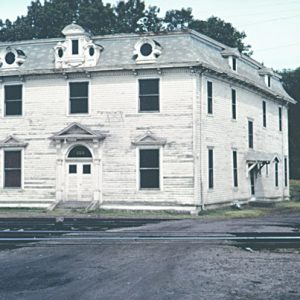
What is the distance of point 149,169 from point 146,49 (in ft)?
19.7

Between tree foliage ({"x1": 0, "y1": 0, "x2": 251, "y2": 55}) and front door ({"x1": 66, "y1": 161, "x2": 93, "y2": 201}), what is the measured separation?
102 feet

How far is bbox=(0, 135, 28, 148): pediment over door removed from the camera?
26781 millimetres

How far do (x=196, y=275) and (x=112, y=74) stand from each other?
1817cm

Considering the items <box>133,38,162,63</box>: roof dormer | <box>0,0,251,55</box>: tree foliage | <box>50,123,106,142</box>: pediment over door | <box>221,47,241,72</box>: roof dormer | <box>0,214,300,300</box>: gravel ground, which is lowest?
<box>0,214,300,300</box>: gravel ground

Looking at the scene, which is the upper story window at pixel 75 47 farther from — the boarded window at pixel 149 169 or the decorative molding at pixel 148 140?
the boarded window at pixel 149 169

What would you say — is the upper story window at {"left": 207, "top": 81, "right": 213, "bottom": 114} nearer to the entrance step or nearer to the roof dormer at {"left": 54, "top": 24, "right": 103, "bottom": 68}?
the roof dormer at {"left": 54, "top": 24, "right": 103, "bottom": 68}

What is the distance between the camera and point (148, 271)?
30.6 feet

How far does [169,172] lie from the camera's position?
82.0ft

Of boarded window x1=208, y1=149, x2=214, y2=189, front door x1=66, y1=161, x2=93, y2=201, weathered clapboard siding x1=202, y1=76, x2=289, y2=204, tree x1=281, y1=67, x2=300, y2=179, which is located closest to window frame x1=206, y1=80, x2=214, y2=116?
weathered clapboard siding x1=202, y1=76, x2=289, y2=204

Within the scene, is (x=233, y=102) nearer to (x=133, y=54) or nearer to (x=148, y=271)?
(x=133, y=54)

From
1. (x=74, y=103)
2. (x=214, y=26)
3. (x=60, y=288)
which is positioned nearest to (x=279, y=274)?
(x=60, y=288)

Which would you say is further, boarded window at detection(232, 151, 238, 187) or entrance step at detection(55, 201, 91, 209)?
boarded window at detection(232, 151, 238, 187)

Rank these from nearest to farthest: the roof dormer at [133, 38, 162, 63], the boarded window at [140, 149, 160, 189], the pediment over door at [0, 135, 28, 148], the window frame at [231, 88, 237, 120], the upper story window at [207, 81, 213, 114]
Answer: the boarded window at [140, 149, 160, 189], the roof dormer at [133, 38, 162, 63], the upper story window at [207, 81, 213, 114], the pediment over door at [0, 135, 28, 148], the window frame at [231, 88, 237, 120]

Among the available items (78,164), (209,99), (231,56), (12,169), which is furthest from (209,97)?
(12,169)
